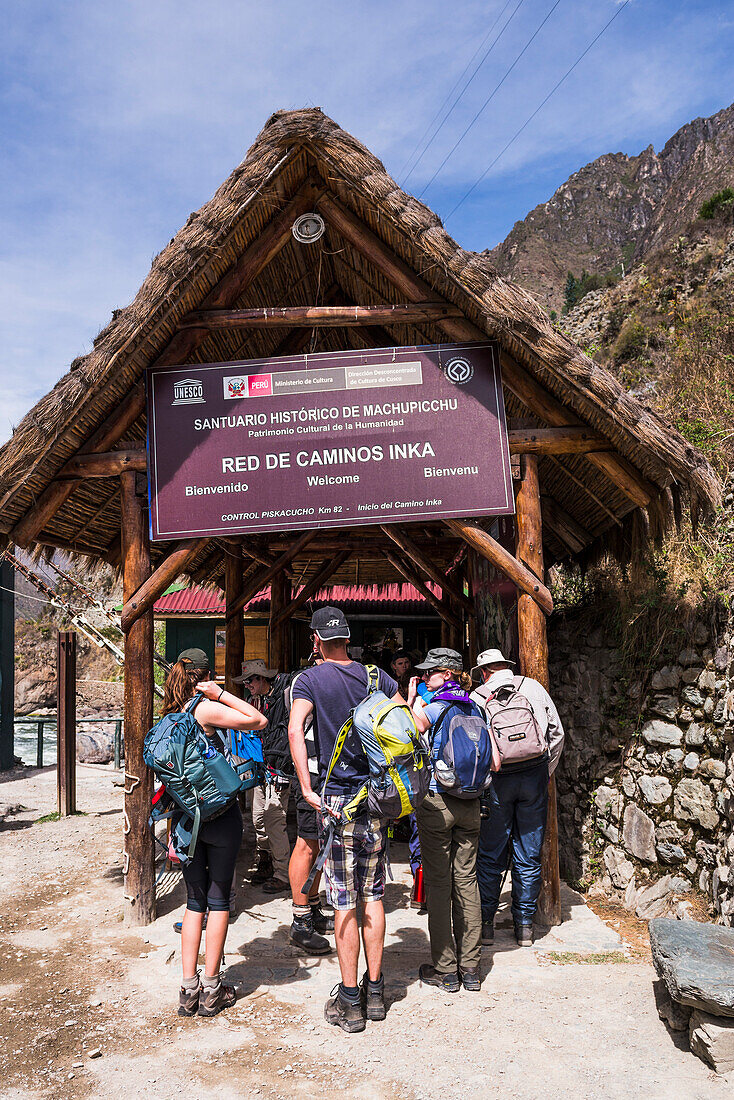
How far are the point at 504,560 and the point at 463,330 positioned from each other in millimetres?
1713

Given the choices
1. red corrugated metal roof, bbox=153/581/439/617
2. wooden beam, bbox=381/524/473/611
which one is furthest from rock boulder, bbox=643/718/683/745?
red corrugated metal roof, bbox=153/581/439/617

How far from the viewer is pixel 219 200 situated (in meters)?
5.12

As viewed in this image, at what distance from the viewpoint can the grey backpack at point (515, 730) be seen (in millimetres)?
4574

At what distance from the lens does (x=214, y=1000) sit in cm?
380

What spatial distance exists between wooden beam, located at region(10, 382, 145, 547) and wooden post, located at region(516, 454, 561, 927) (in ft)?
9.62

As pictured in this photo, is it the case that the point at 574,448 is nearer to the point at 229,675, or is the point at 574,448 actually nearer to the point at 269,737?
the point at 269,737

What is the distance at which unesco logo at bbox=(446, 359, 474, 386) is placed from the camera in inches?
215

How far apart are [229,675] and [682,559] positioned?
17.8 feet

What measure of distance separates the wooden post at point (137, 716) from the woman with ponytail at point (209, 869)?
147 cm

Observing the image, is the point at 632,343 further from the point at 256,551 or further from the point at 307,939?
the point at 307,939

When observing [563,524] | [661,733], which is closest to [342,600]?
[563,524]

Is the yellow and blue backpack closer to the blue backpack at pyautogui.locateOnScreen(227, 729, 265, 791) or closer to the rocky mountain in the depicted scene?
the blue backpack at pyautogui.locateOnScreen(227, 729, 265, 791)

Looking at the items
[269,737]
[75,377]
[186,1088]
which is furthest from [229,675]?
[186,1088]

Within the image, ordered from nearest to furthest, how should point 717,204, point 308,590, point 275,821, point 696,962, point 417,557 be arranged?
point 696,962 < point 275,821 < point 417,557 < point 308,590 < point 717,204
